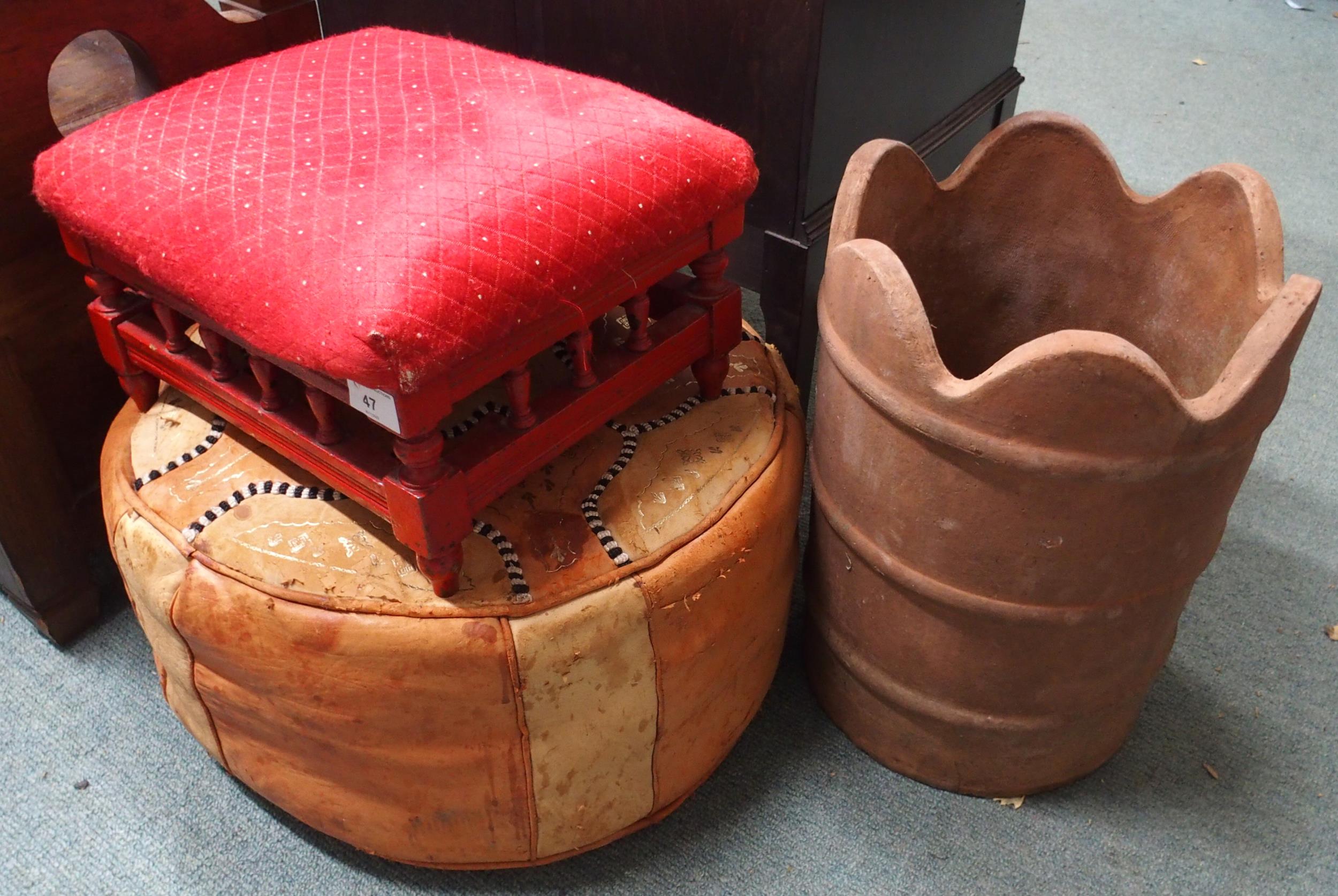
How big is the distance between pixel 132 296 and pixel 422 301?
0.45 meters

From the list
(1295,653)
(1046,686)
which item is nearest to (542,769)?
(1046,686)

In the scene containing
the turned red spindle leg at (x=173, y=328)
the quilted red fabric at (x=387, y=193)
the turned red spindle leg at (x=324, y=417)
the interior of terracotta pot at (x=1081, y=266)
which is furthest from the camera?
the interior of terracotta pot at (x=1081, y=266)

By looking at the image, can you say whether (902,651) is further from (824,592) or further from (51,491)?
(51,491)

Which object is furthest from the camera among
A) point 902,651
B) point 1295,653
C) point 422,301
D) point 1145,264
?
point 1295,653

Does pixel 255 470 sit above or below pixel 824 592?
above

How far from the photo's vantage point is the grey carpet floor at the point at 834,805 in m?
1.04

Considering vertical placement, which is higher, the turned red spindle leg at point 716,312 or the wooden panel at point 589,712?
the turned red spindle leg at point 716,312

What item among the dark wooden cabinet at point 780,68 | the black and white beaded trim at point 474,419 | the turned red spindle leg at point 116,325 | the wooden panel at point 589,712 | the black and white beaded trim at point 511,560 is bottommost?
the wooden panel at point 589,712

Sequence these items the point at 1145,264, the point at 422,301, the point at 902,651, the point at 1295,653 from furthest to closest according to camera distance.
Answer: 1. the point at 1295,653
2. the point at 1145,264
3. the point at 902,651
4. the point at 422,301

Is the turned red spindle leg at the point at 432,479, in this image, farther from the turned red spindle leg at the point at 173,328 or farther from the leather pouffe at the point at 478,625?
the turned red spindle leg at the point at 173,328

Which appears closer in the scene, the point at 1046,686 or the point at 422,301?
the point at 422,301

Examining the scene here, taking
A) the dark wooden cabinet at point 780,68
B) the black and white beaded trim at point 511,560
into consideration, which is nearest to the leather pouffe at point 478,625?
the black and white beaded trim at point 511,560

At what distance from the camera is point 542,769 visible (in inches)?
37.0

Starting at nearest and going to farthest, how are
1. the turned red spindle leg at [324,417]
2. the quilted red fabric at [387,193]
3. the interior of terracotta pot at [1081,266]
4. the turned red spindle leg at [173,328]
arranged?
the quilted red fabric at [387,193]
the turned red spindle leg at [324,417]
the turned red spindle leg at [173,328]
the interior of terracotta pot at [1081,266]
